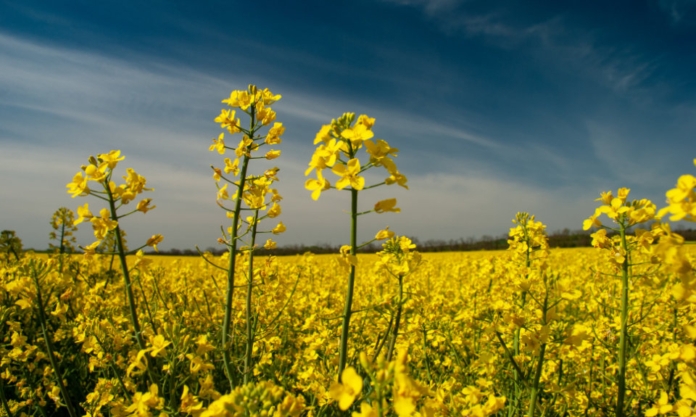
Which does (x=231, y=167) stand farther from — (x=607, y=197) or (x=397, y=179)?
(x=607, y=197)

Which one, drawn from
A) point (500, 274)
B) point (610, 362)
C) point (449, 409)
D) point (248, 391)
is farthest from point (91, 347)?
point (610, 362)

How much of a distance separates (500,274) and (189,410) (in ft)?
8.56

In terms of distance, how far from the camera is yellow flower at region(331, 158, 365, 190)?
1764 mm

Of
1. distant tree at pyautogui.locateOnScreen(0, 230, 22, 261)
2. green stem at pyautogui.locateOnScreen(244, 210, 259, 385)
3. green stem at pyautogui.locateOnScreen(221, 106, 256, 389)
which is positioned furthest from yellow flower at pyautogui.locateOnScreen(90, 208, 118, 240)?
distant tree at pyautogui.locateOnScreen(0, 230, 22, 261)

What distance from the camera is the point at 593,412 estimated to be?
3.45m

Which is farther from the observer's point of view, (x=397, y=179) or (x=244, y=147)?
(x=244, y=147)

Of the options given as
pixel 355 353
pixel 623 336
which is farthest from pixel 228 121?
pixel 623 336

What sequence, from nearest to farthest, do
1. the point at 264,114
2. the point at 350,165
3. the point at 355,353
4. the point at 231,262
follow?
the point at 350,165, the point at 231,262, the point at 264,114, the point at 355,353

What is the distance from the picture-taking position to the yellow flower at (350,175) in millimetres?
1764

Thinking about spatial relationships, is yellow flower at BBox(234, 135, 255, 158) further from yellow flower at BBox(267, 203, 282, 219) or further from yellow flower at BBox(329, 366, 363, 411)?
yellow flower at BBox(329, 366, 363, 411)

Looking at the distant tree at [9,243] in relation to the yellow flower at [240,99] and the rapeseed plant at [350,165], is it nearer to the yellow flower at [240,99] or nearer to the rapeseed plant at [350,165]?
the yellow flower at [240,99]

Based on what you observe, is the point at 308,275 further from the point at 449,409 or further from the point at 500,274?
the point at 449,409

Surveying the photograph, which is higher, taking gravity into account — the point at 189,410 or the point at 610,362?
the point at 189,410

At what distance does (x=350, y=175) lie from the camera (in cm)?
180
